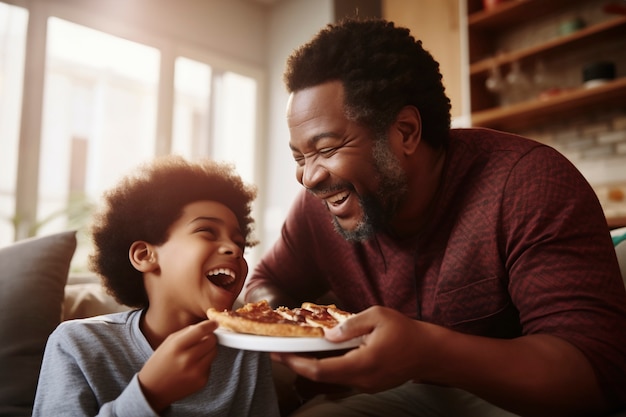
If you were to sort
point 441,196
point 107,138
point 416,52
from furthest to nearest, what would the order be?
1. point 107,138
2. point 416,52
3. point 441,196

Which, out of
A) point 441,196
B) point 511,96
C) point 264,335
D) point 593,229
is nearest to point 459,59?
point 511,96

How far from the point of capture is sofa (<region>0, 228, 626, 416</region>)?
122 cm

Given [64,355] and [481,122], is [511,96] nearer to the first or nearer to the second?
[481,122]

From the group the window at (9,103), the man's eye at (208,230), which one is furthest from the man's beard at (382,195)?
the window at (9,103)

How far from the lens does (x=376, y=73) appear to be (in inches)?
56.2

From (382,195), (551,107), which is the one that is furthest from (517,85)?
(382,195)

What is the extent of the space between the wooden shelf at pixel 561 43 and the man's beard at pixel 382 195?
96.2 inches

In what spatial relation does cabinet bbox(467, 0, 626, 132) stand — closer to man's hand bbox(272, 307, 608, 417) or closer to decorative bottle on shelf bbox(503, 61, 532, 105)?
decorative bottle on shelf bbox(503, 61, 532, 105)

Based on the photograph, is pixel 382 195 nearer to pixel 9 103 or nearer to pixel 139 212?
pixel 139 212

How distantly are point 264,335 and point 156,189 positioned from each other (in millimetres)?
531

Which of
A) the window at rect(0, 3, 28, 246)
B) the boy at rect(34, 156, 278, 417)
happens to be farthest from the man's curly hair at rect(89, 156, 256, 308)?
the window at rect(0, 3, 28, 246)

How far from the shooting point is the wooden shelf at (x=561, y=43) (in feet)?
10.3

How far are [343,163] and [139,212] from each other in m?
0.51

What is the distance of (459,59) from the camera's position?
3.85 metres
